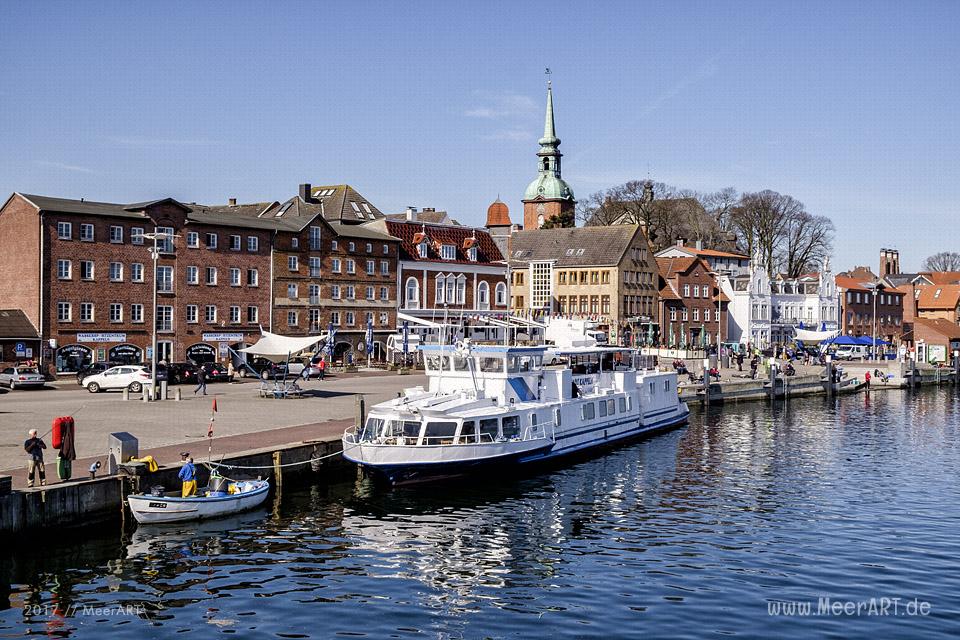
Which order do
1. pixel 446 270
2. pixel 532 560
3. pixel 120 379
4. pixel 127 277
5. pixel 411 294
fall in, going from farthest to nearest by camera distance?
pixel 446 270, pixel 411 294, pixel 127 277, pixel 120 379, pixel 532 560

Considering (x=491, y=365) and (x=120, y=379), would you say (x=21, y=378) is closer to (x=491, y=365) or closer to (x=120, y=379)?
(x=120, y=379)

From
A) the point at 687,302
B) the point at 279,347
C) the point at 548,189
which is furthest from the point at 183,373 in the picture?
the point at 548,189

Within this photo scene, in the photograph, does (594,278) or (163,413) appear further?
(594,278)

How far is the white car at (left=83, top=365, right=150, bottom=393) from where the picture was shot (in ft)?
180

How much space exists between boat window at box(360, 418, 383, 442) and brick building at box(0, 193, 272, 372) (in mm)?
35938

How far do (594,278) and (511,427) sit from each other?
67.2 meters

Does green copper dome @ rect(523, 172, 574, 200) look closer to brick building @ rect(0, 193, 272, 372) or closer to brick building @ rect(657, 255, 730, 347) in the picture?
brick building @ rect(657, 255, 730, 347)

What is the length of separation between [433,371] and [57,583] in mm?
20957

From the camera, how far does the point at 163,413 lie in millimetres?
44188

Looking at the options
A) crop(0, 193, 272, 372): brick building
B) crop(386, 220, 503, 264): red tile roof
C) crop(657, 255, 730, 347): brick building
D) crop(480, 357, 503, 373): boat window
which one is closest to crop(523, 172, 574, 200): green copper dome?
crop(657, 255, 730, 347): brick building

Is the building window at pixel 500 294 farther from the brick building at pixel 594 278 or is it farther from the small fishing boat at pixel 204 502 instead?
the small fishing boat at pixel 204 502

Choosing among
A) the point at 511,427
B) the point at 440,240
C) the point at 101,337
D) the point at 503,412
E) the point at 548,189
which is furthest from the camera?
the point at 548,189

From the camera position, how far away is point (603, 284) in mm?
103812

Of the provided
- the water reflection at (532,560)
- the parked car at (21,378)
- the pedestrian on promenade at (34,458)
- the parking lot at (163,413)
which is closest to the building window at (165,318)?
the parking lot at (163,413)
